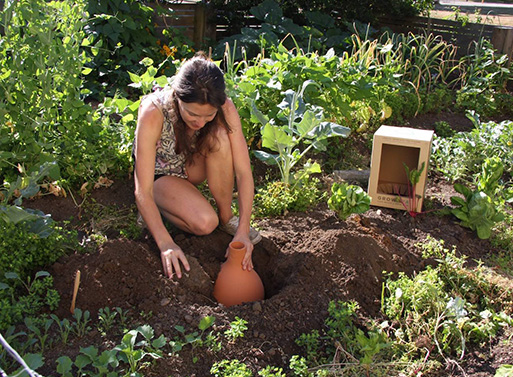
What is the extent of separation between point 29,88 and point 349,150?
8.45 feet

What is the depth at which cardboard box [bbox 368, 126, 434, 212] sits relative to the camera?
3.72 metres

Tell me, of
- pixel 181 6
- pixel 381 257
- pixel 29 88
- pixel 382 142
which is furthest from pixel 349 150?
pixel 181 6

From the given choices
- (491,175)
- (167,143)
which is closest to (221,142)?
(167,143)

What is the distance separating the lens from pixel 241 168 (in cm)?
311

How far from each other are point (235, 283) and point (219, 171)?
0.73m

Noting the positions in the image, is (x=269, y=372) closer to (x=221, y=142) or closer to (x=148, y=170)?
(x=148, y=170)

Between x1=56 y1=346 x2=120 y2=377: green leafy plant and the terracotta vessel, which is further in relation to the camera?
the terracotta vessel

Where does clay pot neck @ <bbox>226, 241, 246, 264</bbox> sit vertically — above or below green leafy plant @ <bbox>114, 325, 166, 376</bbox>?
above

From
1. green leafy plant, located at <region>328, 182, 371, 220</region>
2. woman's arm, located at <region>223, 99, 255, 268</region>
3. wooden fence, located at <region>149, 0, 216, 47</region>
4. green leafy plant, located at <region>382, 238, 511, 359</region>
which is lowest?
green leafy plant, located at <region>382, 238, 511, 359</region>

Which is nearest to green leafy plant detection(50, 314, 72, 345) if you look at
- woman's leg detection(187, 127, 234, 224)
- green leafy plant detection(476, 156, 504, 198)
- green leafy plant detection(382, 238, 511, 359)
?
woman's leg detection(187, 127, 234, 224)

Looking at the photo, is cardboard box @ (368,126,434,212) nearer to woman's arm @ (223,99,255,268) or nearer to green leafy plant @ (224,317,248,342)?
woman's arm @ (223,99,255,268)

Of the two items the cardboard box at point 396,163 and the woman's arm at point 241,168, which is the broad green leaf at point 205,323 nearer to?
the woman's arm at point 241,168

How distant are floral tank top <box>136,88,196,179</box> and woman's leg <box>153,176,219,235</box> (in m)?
0.06

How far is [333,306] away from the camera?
2.60 m
